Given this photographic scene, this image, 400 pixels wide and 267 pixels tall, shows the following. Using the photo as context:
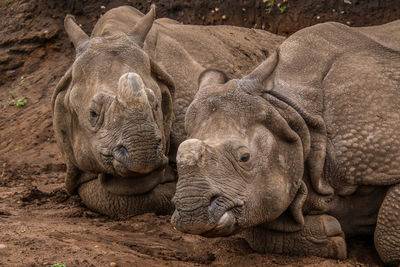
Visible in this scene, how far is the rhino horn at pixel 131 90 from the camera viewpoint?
605 centimetres

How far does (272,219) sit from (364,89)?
4.00ft

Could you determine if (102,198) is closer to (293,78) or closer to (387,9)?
(293,78)

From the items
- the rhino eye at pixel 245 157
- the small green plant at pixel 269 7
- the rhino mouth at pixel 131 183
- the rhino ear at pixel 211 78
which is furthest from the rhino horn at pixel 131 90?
the small green plant at pixel 269 7

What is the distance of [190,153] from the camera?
4707mm

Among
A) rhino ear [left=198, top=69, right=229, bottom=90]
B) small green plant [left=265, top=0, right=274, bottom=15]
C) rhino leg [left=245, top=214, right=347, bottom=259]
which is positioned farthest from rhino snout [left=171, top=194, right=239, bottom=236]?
small green plant [left=265, top=0, right=274, bottom=15]

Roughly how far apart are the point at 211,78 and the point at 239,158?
0.91 meters

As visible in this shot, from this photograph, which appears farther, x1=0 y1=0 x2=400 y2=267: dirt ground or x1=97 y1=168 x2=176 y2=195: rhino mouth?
x1=97 y1=168 x2=176 y2=195: rhino mouth

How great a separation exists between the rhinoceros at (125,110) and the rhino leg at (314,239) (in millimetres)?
1302

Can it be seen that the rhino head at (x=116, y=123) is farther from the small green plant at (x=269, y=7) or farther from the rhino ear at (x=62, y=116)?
the small green plant at (x=269, y=7)

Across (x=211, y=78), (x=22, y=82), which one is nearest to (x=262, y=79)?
A: (x=211, y=78)

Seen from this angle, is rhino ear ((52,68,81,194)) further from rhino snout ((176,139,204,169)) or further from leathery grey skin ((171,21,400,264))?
rhino snout ((176,139,204,169))

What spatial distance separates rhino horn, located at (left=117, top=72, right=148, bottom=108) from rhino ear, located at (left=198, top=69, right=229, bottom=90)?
61 centimetres

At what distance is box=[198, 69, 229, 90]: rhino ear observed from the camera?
5623 millimetres

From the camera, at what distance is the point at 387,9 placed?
35.1 ft
